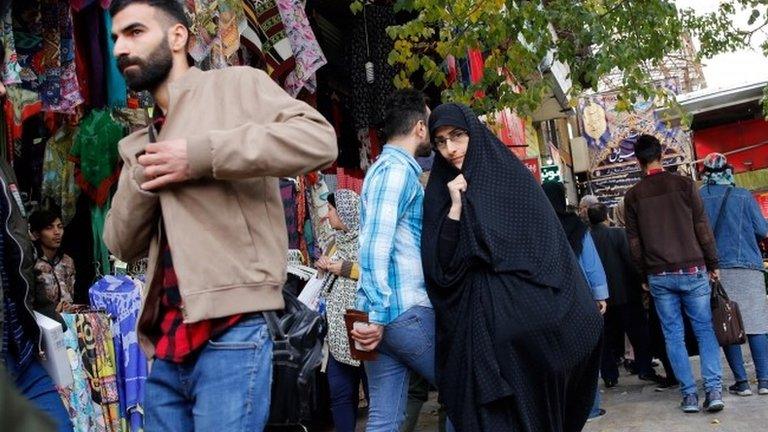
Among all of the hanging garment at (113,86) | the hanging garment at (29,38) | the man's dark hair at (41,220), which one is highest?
the hanging garment at (29,38)

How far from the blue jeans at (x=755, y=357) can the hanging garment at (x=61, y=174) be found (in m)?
5.35

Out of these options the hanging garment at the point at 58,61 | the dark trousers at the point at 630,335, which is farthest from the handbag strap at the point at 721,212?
the hanging garment at the point at 58,61

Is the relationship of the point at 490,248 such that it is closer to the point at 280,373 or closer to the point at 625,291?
the point at 280,373

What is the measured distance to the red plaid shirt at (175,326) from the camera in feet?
8.34

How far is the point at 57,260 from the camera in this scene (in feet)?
19.2

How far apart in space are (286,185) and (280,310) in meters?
4.60

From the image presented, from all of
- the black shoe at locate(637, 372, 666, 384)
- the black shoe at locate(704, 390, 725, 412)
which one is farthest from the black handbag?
the black shoe at locate(637, 372, 666, 384)

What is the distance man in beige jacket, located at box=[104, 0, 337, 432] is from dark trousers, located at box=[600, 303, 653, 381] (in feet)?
24.3

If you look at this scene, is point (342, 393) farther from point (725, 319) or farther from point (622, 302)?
point (622, 302)

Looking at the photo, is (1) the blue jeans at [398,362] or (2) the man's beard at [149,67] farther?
(1) the blue jeans at [398,362]

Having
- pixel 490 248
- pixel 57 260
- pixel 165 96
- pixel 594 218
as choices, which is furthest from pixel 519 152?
pixel 165 96

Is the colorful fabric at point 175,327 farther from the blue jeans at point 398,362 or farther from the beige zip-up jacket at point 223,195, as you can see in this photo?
the blue jeans at point 398,362

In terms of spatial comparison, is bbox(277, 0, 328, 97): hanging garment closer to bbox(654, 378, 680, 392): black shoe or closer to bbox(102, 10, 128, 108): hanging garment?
bbox(102, 10, 128, 108): hanging garment

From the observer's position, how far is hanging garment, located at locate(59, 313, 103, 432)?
4.97 m
